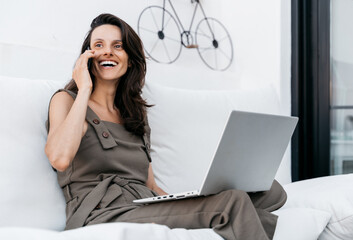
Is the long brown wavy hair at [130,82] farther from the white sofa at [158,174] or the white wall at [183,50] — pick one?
the white wall at [183,50]

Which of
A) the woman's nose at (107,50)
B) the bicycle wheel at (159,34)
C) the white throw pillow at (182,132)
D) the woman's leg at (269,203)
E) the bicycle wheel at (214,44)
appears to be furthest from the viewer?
the bicycle wheel at (214,44)

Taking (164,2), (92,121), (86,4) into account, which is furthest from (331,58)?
(92,121)

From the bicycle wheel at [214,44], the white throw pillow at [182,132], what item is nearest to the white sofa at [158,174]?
the white throw pillow at [182,132]

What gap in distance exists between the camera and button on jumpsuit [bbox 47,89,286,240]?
1150mm

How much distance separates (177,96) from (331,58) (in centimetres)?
114

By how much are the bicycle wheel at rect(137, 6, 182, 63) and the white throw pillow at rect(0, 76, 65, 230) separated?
3.65 ft

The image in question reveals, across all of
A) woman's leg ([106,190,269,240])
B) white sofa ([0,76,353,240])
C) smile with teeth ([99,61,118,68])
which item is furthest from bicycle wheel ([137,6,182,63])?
woman's leg ([106,190,269,240])

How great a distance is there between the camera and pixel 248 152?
4.06 ft

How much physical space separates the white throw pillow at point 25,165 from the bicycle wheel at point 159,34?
43.8 inches

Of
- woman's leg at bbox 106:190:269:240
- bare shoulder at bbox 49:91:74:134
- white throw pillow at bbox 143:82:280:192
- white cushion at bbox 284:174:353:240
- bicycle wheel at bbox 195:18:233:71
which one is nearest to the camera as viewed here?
woman's leg at bbox 106:190:269:240

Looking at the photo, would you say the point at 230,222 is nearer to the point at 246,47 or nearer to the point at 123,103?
the point at 123,103

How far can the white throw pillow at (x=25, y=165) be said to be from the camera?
136cm

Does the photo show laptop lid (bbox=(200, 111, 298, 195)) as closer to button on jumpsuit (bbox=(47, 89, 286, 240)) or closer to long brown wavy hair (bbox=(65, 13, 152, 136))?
button on jumpsuit (bbox=(47, 89, 286, 240))

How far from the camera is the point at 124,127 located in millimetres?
1685
